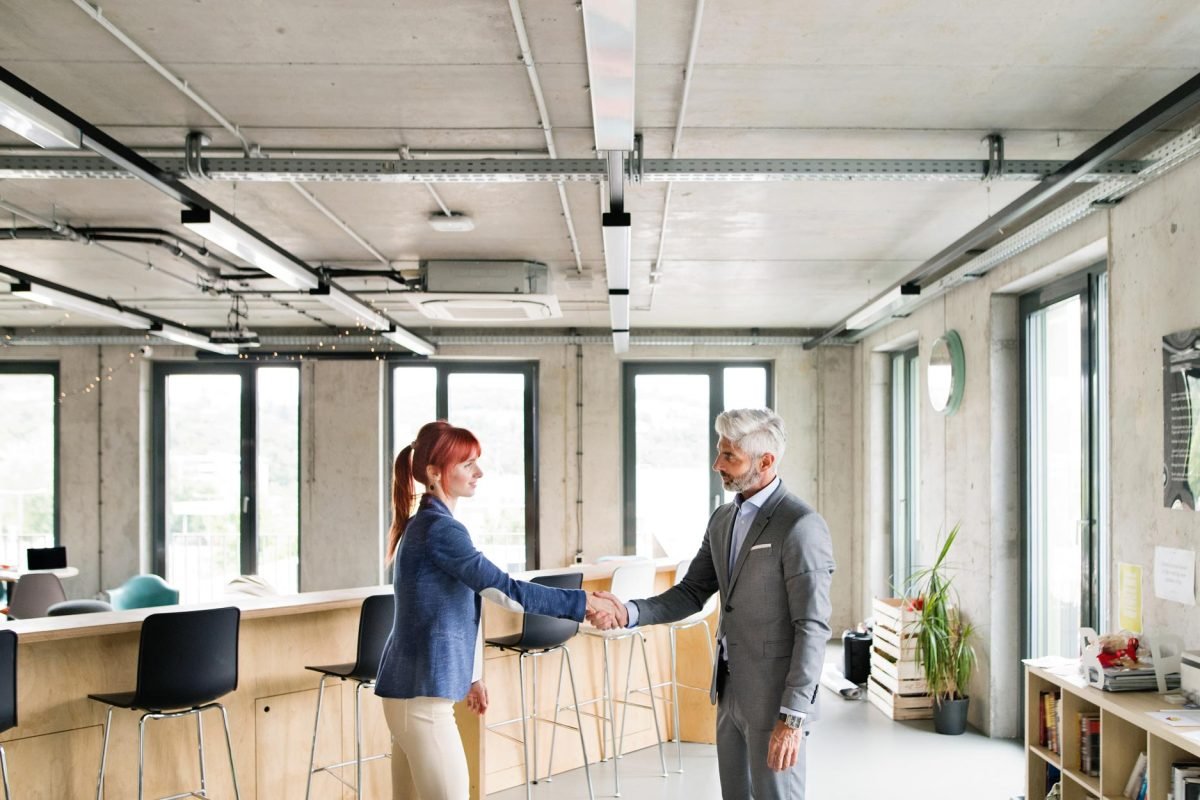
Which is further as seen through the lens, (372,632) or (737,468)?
(372,632)

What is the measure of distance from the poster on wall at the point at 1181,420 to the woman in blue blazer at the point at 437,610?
2.74 metres

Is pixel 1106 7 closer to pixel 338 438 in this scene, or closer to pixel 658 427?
pixel 658 427

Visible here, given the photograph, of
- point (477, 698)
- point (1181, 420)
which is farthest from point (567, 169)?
point (1181, 420)

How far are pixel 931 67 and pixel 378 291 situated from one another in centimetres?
540

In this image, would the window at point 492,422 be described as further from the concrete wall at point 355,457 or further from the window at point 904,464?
the window at point 904,464

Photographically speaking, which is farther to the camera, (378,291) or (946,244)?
(378,291)

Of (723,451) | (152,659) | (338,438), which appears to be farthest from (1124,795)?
(338,438)

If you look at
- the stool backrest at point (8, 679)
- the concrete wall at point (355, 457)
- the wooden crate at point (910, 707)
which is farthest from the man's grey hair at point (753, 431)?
the concrete wall at point (355, 457)

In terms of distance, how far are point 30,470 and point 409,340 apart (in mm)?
5000

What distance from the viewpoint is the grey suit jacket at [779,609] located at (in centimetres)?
283

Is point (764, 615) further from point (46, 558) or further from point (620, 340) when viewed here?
point (46, 558)

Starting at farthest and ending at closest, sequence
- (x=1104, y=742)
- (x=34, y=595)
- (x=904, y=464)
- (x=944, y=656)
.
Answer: (x=904, y=464)
(x=34, y=595)
(x=944, y=656)
(x=1104, y=742)

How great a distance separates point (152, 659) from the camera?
3.83m

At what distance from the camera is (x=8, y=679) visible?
345cm
